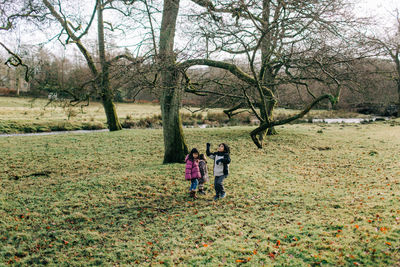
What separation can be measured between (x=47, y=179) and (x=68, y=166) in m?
1.80

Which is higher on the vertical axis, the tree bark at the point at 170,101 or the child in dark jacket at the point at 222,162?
the tree bark at the point at 170,101

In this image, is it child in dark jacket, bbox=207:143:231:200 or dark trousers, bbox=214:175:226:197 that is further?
dark trousers, bbox=214:175:226:197

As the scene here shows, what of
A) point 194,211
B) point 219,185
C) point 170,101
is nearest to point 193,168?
point 219,185

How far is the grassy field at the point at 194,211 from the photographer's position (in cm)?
560

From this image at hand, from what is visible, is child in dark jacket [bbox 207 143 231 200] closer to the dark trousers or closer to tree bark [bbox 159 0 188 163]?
the dark trousers

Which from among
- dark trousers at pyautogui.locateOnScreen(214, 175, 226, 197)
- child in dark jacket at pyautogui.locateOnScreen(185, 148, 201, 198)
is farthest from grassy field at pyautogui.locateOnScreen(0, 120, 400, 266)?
child in dark jacket at pyautogui.locateOnScreen(185, 148, 201, 198)

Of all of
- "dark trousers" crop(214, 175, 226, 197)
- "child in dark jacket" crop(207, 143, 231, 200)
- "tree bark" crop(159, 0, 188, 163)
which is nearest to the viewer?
"child in dark jacket" crop(207, 143, 231, 200)

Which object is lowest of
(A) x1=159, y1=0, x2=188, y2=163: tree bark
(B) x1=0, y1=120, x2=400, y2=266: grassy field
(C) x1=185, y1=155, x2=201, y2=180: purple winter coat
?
(B) x1=0, y1=120, x2=400, y2=266: grassy field

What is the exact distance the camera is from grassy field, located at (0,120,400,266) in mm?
5602

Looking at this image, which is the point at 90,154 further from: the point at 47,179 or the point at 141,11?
the point at 141,11

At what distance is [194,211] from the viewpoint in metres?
7.95

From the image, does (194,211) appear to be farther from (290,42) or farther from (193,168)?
(290,42)

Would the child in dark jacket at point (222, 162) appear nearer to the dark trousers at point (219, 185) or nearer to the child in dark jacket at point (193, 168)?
the dark trousers at point (219, 185)

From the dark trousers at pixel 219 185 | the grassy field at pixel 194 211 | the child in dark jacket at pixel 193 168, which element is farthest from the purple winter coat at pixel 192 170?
the grassy field at pixel 194 211
